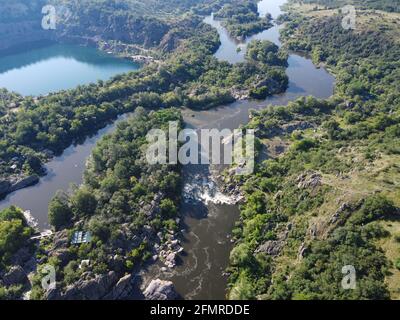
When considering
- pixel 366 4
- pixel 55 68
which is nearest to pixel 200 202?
pixel 55 68

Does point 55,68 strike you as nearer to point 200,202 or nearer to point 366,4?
point 200,202

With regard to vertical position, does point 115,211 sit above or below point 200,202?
above

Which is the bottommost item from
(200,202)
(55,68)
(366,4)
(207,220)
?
(207,220)

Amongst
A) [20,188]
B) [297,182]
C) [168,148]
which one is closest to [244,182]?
[297,182]

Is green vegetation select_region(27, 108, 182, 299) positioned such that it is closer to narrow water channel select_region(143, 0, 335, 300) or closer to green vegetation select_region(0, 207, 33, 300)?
green vegetation select_region(0, 207, 33, 300)

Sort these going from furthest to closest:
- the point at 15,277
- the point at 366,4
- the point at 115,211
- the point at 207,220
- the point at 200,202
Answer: the point at 366,4 < the point at 200,202 < the point at 207,220 < the point at 115,211 < the point at 15,277

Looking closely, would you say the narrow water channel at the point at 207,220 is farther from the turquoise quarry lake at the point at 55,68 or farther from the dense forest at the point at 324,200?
the turquoise quarry lake at the point at 55,68

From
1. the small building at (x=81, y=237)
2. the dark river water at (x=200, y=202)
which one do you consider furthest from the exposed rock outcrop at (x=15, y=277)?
the dark river water at (x=200, y=202)
